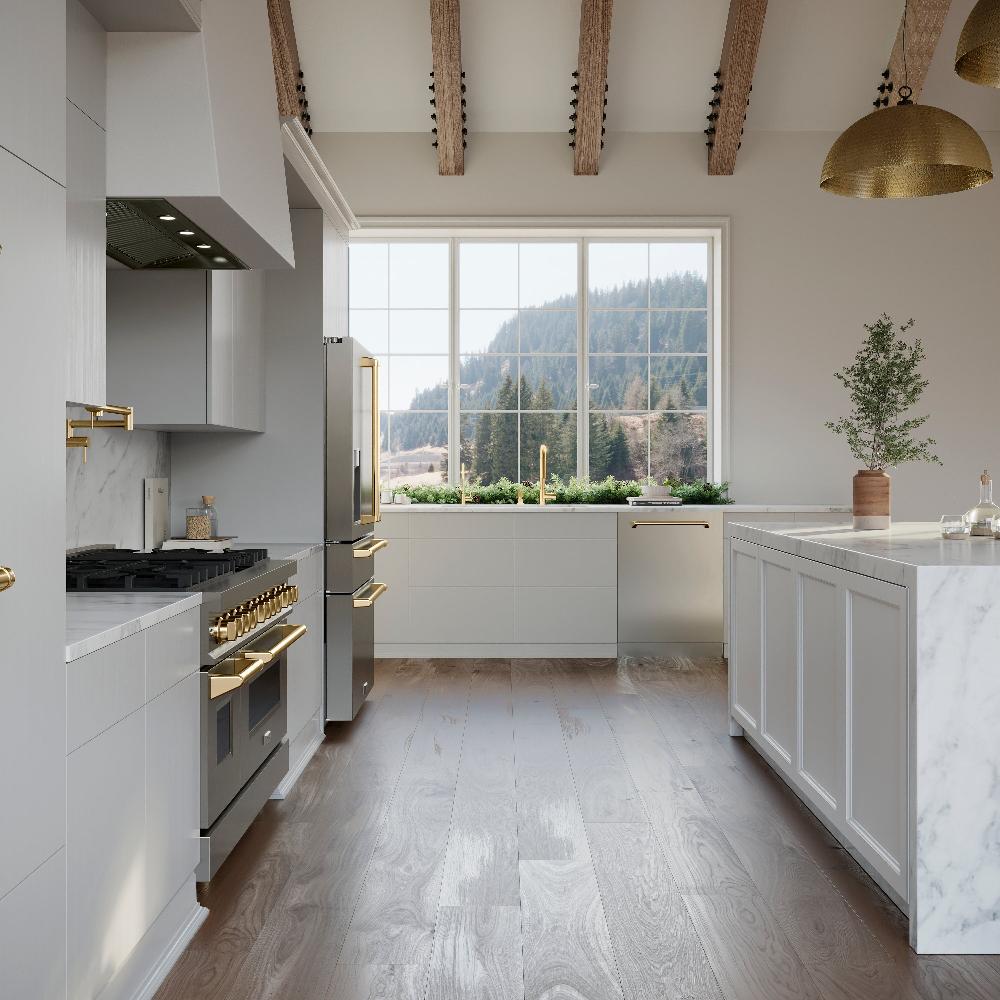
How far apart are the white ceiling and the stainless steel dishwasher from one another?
254 cm

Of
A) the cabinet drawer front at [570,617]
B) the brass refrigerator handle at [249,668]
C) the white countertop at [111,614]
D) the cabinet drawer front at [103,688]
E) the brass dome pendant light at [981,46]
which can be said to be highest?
the brass dome pendant light at [981,46]

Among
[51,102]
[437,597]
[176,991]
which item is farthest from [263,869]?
[437,597]

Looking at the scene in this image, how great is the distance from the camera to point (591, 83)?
5.86 meters

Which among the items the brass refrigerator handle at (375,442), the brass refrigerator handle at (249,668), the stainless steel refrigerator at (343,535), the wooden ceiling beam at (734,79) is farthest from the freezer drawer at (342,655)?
the wooden ceiling beam at (734,79)

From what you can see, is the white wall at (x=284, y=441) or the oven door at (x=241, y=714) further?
the white wall at (x=284, y=441)

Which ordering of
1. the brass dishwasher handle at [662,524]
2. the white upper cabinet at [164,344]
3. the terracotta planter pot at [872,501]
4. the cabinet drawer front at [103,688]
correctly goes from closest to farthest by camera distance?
the cabinet drawer front at [103,688]
the white upper cabinet at [164,344]
the terracotta planter pot at [872,501]
the brass dishwasher handle at [662,524]

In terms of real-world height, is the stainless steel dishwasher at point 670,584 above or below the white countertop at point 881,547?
below

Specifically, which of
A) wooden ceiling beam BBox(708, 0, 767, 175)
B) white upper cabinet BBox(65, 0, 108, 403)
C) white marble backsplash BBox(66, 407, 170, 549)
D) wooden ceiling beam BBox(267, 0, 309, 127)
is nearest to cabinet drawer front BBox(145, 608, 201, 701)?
white upper cabinet BBox(65, 0, 108, 403)

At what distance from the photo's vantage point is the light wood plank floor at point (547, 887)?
215cm

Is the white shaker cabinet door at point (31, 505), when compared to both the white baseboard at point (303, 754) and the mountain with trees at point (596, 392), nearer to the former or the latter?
the white baseboard at point (303, 754)

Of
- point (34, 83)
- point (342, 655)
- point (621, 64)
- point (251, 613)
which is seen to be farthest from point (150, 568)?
point (621, 64)

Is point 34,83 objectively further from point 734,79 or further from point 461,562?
point 734,79

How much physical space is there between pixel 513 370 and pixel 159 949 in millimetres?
4887

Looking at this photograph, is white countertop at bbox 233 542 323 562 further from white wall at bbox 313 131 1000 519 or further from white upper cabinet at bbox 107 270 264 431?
white wall at bbox 313 131 1000 519
